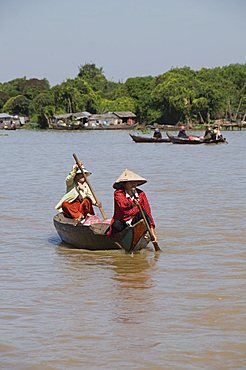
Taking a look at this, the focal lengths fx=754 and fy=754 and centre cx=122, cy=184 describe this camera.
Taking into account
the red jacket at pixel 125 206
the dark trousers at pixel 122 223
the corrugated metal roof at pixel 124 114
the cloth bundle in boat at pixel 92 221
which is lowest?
the corrugated metal roof at pixel 124 114

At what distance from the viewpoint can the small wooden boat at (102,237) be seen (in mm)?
6992

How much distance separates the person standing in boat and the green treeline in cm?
4950

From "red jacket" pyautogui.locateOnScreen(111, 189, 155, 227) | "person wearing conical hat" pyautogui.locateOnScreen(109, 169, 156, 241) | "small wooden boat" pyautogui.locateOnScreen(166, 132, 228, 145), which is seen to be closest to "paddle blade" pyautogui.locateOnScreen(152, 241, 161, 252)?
"person wearing conical hat" pyautogui.locateOnScreen(109, 169, 156, 241)

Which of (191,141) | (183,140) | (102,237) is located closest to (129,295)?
(102,237)

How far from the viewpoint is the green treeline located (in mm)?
57812

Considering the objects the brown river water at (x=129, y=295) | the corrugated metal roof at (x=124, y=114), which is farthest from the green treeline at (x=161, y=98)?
the brown river water at (x=129, y=295)

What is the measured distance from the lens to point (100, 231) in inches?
285

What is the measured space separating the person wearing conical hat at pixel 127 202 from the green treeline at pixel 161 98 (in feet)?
165

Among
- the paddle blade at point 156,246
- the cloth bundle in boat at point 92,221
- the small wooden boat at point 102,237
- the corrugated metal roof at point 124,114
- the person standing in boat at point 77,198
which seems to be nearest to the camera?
the small wooden boat at point 102,237

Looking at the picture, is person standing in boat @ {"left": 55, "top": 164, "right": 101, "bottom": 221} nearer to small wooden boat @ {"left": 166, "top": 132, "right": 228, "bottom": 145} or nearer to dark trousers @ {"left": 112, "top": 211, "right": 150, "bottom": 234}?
dark trousers @ {"left": 112, "top": 211, "right": 150, "bottom": 234}

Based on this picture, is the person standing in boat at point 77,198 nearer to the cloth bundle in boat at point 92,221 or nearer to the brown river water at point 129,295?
the cloth bundle in boat at point 92,221

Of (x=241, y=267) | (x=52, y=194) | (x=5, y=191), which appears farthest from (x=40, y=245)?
(x=5, y=191)

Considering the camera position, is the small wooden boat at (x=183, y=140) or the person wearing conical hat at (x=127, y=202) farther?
the small wooden boat at (x=183, y=140)

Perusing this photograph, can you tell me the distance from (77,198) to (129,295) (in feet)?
6.99
